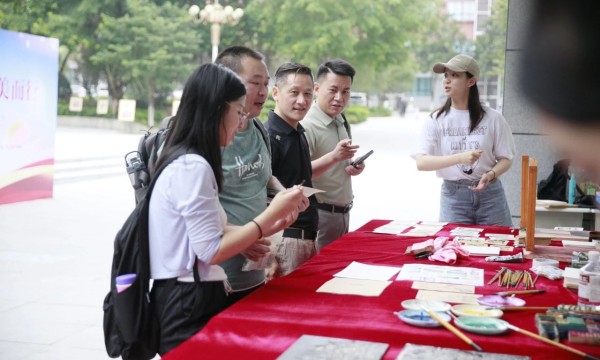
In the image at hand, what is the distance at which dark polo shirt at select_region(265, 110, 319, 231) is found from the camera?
2.40 m

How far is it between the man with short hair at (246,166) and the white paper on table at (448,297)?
453 mm

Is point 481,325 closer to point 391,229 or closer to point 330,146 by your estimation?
point 391,229


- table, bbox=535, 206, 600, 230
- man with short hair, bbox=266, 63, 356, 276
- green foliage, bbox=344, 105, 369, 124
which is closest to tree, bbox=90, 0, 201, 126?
green foliage, bbox=344, 105, 369, 124

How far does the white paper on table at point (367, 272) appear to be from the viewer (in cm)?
182

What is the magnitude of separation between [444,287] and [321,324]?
473 millimetres

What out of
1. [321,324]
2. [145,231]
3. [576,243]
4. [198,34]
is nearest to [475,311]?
[321,324]

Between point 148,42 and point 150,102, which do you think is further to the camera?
point 150,102

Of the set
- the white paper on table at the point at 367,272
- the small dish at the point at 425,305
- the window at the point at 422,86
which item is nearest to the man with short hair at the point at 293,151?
the white paper on table at the point at 367,272

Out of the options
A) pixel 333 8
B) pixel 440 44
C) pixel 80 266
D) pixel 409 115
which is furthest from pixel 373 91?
pixel 80 266

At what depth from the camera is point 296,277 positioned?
5.90 feet

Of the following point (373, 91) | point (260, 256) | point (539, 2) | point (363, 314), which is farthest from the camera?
point (373, 91)

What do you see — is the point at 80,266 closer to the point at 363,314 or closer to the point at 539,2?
the point at 363,314

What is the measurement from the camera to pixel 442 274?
6.10 feet

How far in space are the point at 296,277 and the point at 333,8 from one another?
14.7 m
